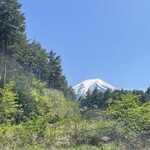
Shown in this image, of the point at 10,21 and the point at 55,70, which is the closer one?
the point at 10,21

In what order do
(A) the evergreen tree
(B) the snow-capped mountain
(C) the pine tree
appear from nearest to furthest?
1. (B) the snow-capped mountain
2. (A) the evergreen tree
3. (C) the pine tree

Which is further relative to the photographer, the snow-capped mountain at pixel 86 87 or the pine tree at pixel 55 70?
the pine tree at pixel 55 70

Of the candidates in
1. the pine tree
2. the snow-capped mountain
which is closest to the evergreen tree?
the snow-capped mountain

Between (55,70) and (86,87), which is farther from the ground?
(55,70)

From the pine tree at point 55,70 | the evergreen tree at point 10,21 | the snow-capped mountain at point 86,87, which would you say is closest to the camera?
the snow-capped mountain at point 86,87


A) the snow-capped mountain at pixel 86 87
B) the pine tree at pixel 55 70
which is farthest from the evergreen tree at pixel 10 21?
the pine tree at pixel 55 70

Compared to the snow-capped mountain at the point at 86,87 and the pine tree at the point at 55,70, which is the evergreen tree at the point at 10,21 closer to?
the snow-capped mountain at the point at 86,87

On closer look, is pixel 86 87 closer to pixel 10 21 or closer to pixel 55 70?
pixel 10 21

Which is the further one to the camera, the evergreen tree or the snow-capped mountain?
the evergreen tree

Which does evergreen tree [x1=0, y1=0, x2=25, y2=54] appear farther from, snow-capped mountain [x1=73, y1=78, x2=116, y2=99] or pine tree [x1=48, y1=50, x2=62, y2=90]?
pine tree [x1=48, y1=50, x2=62, y2=90]

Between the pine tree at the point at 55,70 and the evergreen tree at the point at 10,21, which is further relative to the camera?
the pine tree at the point at 55,70

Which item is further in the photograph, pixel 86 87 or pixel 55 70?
pixel 55 70

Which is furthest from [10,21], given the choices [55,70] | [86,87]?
[55,70]

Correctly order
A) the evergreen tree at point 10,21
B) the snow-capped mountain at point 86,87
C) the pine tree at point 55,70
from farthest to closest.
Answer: the pine tree at point 55,70 < the evergreen tree at point 10,21 < the snow-capped mountain at point 86,87
